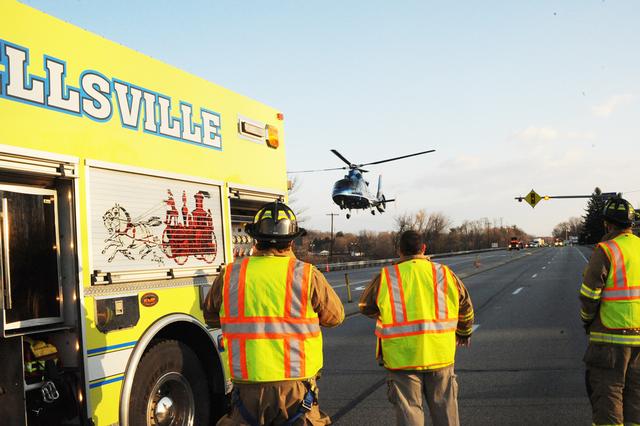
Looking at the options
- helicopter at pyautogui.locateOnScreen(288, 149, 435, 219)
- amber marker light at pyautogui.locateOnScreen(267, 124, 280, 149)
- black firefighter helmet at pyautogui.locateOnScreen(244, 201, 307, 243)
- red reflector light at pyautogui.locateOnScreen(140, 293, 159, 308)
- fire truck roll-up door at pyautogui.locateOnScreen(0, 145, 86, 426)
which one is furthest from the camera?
helicopter at pyautogui.locateOnScreen(288, 149, 435, 219)

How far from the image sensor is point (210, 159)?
5438 millimetres

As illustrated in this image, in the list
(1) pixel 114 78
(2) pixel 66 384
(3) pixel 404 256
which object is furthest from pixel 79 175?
(3) pixel 404 256

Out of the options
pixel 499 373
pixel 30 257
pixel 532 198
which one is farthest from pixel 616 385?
pixel 532 198

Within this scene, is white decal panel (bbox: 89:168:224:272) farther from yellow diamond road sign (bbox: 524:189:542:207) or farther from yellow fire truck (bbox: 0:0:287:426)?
yellow diamond road sign (bbox: 524:189:542:207)

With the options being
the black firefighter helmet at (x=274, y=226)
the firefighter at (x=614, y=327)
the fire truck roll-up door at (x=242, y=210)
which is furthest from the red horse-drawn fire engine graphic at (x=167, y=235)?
the firefighter at (x=614, y=327)

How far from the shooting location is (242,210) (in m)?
6.11

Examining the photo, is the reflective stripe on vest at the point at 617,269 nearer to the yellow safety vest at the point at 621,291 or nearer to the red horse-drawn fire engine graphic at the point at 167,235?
the yellow safety vest at the point at 621,291

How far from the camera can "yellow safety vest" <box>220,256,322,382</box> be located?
3158 mm

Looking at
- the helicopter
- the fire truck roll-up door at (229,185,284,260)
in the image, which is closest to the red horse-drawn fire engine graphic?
→ the fire truck roll-up door at (229,185,284,260)

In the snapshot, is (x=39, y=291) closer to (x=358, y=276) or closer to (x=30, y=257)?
(x=30, y=257)

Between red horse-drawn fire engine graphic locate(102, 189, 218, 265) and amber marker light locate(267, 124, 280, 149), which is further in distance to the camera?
amber marker light locate(267, 124, 280, 149)

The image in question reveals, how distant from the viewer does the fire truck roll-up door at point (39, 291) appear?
3463mm

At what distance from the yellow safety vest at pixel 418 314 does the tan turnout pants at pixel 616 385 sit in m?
1.17

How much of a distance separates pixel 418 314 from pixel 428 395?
580 mm
